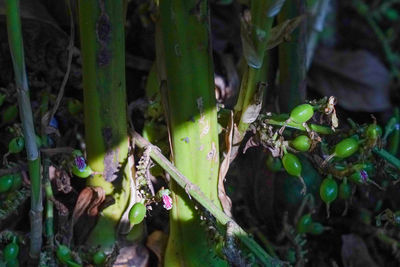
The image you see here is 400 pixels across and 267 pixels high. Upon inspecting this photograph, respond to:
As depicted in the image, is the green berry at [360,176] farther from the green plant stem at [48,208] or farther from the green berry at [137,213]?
the green plant stem at [48,208]

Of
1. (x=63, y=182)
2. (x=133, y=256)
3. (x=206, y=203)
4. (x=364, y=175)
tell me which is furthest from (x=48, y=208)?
(x=364, y=175)

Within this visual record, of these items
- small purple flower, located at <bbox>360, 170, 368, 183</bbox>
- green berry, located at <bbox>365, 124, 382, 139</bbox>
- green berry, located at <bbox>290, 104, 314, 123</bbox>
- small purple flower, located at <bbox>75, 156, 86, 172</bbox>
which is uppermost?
green berry, located at <bbox>290, 104, 314, 123</bbox>

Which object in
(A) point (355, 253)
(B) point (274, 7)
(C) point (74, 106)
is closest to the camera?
(B) point (274, 7)

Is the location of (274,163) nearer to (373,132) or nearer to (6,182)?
(373,132)

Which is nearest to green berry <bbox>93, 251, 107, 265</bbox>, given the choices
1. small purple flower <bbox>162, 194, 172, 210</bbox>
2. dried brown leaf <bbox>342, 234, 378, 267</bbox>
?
small purple flower <bbox>162, 194, 172, 210</bbox>

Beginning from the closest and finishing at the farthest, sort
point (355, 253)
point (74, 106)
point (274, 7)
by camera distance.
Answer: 1. point (274, 7)
2. point (74, 106)
3. point (355, 253)

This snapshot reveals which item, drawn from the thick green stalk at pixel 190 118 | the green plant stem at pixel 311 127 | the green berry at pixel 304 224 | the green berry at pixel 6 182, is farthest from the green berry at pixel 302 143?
the green berry at pixel 6 182

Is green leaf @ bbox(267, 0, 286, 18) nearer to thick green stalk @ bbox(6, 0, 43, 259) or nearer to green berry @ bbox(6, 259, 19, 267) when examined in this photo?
thick green stalk @ bbox(6, 0, 43, 259)
